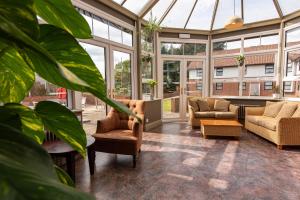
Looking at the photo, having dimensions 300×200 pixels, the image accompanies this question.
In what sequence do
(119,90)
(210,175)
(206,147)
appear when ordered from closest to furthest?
(210,175), (206,147), (119,90)

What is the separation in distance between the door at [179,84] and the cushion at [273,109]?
94.1 inches

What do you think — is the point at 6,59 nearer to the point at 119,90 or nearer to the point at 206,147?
the point at 206,147

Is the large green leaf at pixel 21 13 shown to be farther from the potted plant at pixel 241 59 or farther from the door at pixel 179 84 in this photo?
the potted plant at pixel 241 59

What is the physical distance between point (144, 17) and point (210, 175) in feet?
15.9

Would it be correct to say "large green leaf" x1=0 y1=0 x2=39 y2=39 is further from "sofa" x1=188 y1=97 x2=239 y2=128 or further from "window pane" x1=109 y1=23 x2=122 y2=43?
"sofa" x1=188 y1=97 x2=239 y2=128

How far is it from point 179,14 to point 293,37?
10.8ft

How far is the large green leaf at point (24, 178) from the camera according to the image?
185 millimetres

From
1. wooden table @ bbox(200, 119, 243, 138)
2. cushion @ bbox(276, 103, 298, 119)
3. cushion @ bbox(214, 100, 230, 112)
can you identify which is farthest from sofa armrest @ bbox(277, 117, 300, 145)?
cushion @ bbox(214, 100, 230, 112)

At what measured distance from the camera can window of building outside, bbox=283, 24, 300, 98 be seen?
18.2ft

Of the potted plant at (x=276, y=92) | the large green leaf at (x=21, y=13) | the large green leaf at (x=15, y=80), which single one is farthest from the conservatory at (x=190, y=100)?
the large green leaf at (x=21, y=13)

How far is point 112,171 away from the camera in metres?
3.07

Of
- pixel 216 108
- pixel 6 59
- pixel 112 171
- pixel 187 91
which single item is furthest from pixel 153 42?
pixel 6 59

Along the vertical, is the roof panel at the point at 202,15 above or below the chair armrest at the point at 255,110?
above

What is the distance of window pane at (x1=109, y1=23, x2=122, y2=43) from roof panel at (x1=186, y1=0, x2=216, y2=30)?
108 inches
